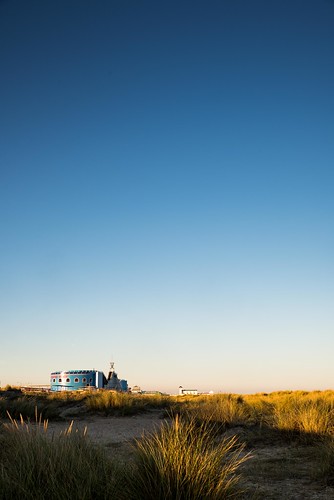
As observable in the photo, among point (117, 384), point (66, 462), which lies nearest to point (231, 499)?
point (66, 462)

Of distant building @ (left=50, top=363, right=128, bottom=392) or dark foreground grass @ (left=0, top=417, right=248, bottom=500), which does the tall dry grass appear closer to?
dark foreground grass @ (left=0, top=417, right=248, bottom=500)

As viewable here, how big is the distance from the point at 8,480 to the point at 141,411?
49.0ft

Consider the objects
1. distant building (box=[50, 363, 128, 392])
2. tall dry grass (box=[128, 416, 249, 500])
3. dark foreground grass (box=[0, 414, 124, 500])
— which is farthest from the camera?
distant building (box=[50, 363, 128, 392])

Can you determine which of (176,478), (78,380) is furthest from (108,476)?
(78,380)

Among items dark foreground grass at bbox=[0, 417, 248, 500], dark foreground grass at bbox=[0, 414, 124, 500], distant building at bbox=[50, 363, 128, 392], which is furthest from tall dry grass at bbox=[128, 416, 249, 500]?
distant building at bbox=[50, 363, 128, 392]

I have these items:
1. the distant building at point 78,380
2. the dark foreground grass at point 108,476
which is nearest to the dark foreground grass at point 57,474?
the dark foreground grass at point 108,476

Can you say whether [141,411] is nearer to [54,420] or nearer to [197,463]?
[54,420]

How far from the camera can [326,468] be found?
5812mm

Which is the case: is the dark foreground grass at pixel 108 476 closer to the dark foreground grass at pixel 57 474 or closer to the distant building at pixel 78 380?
the dark foreground grass at pixel 57 474

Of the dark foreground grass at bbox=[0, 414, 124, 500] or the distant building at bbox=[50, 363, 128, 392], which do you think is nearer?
the dark foreground grass at bbox=[0, 414, 124, 500]

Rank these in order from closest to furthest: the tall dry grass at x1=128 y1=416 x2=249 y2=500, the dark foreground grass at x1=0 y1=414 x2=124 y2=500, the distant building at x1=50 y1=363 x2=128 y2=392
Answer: the dark foreground grass at x1=0 y1=414 x2=124 y2=500
the tall dry grass at x1=128 y1=416 x2=249 y2=500
the distant building at x1=50 y1=363 x2=128 y2=392

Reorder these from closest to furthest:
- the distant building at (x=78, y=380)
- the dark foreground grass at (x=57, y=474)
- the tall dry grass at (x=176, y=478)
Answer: the dark foreground grass at (x=57, y=474) < the tall dry grass at (x=176, y=478) < the distant building at (x=78, y=380)

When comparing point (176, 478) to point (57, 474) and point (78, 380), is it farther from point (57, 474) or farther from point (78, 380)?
point (78, 380)

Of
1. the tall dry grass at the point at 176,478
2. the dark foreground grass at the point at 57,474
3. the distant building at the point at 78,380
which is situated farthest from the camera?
the distant building at the point at 78,380
